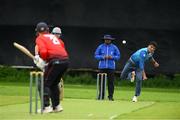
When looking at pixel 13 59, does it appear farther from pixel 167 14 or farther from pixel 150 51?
pixel 150 51

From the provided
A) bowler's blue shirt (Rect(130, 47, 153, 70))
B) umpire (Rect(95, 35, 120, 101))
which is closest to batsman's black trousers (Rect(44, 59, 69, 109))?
bowler's blue shirt (Rect(130, 47, 153, 70))

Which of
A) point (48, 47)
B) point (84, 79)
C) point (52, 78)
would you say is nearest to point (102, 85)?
point (52, 78)

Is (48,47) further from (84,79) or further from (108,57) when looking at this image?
(84,79)

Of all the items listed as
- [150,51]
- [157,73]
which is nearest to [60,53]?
[150,51]

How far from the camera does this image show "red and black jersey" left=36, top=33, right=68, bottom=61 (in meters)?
13.3

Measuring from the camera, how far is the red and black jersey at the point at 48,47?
13.3 metres

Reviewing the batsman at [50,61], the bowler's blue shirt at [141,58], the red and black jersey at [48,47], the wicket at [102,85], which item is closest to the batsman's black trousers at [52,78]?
the batsman at [50,61]

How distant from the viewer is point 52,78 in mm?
13484

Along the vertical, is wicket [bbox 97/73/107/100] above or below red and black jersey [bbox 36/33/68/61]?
below

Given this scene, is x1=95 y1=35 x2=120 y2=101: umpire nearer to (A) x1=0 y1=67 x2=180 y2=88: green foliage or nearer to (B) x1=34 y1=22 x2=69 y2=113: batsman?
(B) x1=34 y1=22 x2=69 y2=113: batsman

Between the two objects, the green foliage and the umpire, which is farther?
the green foliage

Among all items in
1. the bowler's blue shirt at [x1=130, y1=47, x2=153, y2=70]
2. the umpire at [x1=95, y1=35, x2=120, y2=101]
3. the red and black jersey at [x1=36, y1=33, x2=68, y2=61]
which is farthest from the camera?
the umpire at [x1=95, y1=35, x2=120, y2=101]

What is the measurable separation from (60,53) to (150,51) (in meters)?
6.36

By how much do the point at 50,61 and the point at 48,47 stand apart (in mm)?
292
